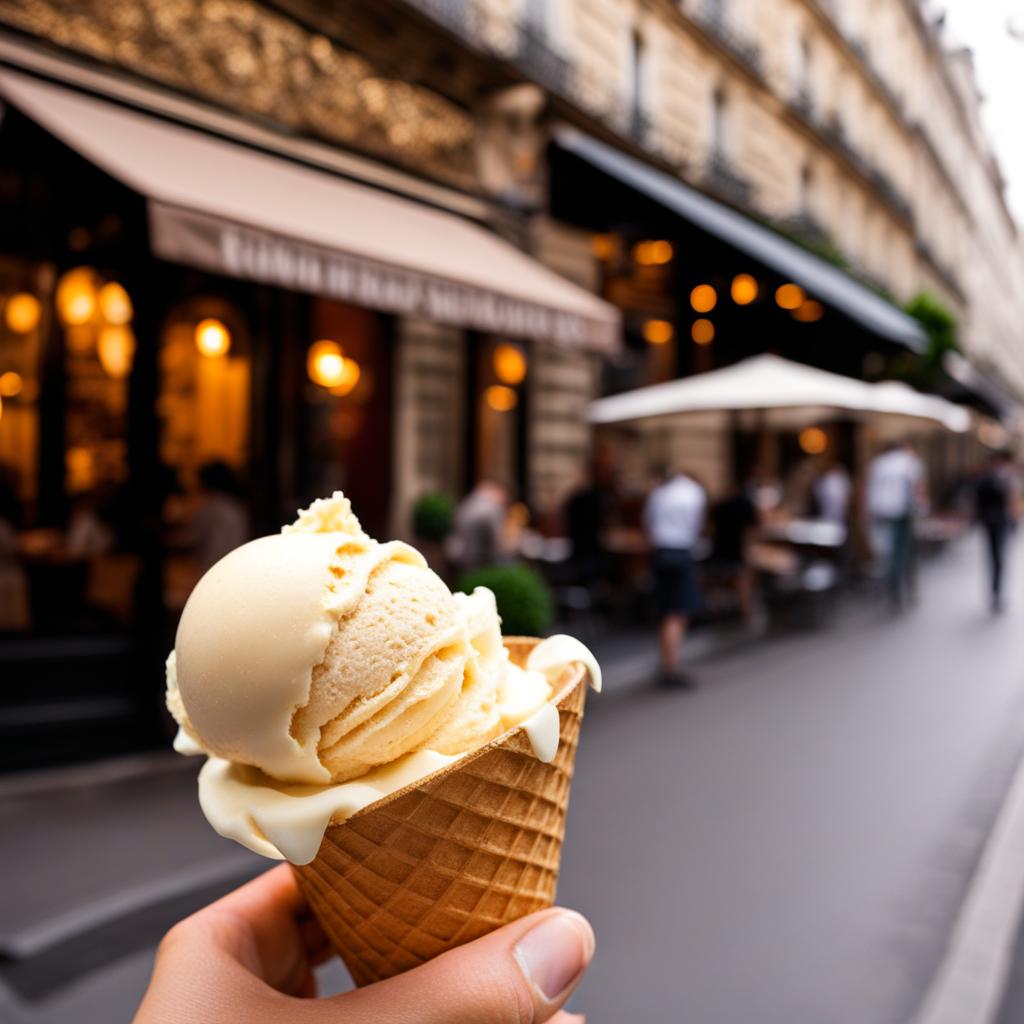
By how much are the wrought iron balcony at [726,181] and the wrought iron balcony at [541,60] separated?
512 cm

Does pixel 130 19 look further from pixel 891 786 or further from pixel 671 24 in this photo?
pixel 671 24

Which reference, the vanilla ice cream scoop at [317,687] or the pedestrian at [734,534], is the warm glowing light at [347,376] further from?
the vanilla ice cream scoop at [317,687]

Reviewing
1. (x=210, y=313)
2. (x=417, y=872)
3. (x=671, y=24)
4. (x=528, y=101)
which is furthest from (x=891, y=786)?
(x=671, y=24)

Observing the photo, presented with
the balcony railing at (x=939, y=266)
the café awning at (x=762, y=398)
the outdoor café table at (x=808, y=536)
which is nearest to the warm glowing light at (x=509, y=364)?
the café awning at (x=762, y=398)

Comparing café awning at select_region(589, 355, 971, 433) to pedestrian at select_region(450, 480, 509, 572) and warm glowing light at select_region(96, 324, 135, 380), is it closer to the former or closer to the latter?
pedestrian at select_region(450, 480, 509, 572)

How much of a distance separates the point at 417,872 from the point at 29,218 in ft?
24.9

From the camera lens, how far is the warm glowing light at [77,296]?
8023mm

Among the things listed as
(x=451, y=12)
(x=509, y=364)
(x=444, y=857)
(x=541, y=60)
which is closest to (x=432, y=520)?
(x=509, y=364)

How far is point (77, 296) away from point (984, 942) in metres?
7.57

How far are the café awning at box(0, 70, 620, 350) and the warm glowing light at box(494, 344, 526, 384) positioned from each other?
9.78 ft

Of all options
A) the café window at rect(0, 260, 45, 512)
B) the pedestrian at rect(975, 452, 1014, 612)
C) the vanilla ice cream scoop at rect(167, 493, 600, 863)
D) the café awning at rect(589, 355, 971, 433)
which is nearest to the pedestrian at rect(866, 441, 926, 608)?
the café awning at rect(589, 355, 971, 433)

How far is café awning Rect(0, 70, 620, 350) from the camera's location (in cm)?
591

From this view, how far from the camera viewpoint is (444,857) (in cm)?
161

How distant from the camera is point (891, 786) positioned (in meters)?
6.17
